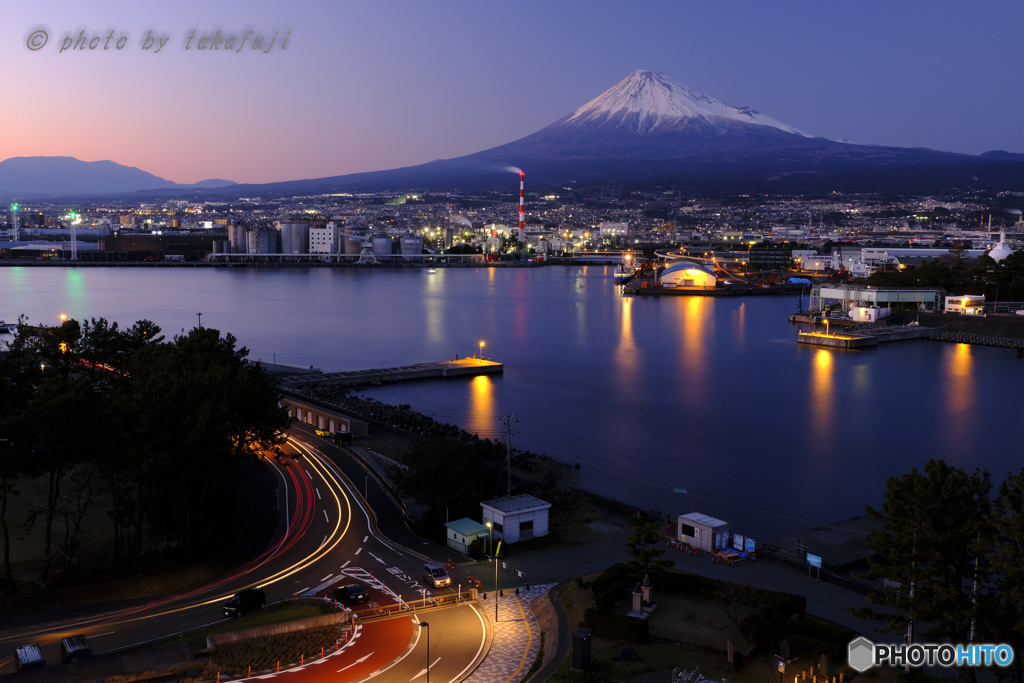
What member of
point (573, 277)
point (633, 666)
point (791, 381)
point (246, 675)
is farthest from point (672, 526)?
point (573, 277)

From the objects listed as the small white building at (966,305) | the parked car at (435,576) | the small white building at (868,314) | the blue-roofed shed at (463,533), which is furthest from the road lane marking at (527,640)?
the small white building at (966,305)

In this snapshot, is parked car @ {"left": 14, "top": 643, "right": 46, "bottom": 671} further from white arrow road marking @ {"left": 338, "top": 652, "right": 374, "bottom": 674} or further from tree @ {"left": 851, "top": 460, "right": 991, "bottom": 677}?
tree @ {"left": 851, "top": 460, "right": 991, "bottom": 677}

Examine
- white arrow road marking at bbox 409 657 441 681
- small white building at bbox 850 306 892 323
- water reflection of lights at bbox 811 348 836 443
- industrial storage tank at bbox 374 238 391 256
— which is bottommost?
water reflection of lights at bbox 811 348 836 443

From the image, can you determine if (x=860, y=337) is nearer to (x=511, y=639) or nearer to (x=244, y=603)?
(x=511, y=639)

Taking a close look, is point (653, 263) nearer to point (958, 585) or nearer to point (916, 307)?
point (916, 307)

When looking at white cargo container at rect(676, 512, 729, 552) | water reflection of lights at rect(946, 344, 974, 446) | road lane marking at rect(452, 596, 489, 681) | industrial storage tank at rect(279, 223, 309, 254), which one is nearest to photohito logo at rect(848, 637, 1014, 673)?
road lane marking at rect(452, 596, 489, 681)

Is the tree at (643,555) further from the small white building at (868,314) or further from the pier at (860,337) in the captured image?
the small white building at (868,314)
